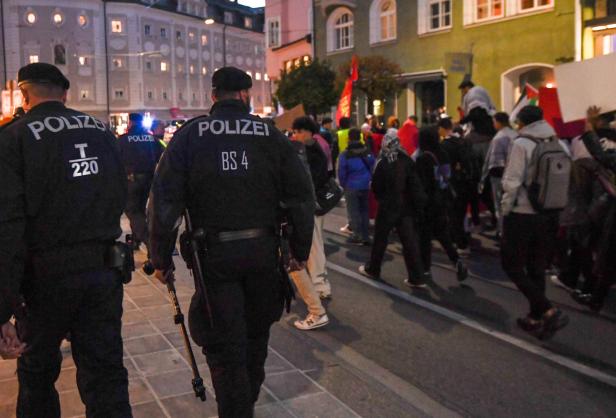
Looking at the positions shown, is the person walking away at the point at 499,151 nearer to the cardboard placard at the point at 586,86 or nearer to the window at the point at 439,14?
the cardboard placard at the point at 586,86

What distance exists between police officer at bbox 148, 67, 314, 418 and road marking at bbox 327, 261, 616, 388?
2.76 metres

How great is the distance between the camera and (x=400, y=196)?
761 centimetres

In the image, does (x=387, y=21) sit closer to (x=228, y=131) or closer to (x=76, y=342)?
(x=228, y=131)

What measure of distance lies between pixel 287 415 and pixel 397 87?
2280 cm

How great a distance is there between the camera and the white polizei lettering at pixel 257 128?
3.68 m

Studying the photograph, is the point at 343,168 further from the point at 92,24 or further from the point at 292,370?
the point at 92,24

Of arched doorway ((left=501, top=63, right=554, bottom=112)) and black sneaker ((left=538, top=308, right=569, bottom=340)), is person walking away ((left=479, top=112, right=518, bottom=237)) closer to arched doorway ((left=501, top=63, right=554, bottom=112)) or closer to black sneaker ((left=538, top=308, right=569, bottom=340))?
black sneaker ((left=538, top=308, right=569, bottom=340))

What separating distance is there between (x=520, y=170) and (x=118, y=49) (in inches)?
2500

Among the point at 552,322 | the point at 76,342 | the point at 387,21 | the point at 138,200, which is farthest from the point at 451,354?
the point at 387,21

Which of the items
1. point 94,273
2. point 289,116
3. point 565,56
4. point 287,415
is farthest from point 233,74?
point 565,56

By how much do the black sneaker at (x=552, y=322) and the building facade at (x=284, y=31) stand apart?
34.7 meters

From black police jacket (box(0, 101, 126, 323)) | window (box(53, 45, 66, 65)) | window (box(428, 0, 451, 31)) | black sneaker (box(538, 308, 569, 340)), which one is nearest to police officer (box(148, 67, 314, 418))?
black police jacket (box(0, 101, 126, 323))

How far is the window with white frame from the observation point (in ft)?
103

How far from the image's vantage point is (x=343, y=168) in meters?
10.5
